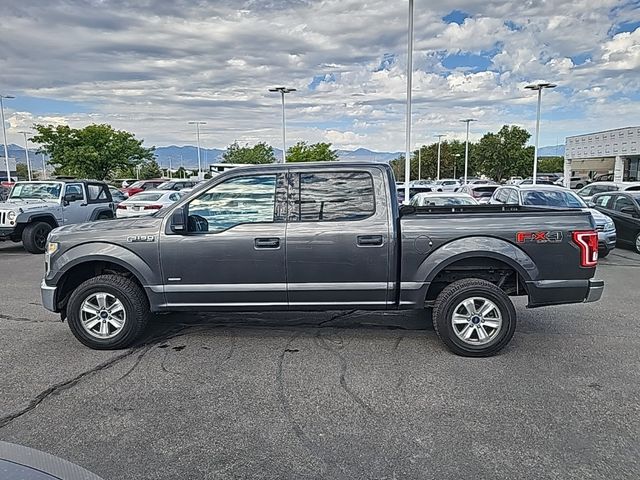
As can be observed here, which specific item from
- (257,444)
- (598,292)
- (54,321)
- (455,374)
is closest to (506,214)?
(598,292)

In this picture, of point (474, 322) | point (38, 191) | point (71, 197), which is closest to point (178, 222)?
point (474, 322)

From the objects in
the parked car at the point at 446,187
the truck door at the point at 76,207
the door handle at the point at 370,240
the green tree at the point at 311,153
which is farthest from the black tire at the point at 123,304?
the green tree at the point at 311,153

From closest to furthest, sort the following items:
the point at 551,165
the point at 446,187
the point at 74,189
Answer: the point at 74,189 < the point at 446,187 < the point at 551,165

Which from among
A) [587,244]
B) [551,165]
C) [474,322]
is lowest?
[474,322]

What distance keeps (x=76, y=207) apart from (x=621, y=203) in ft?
47.3

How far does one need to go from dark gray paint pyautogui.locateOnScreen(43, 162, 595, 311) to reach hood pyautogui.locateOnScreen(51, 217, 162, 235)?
2cm

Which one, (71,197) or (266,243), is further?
(71,197)

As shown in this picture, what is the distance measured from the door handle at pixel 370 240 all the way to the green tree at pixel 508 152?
186 feet

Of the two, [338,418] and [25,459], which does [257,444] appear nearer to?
[338,418]

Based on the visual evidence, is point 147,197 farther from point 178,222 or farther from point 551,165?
point 551,165

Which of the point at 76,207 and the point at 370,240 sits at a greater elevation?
the point at 370,240

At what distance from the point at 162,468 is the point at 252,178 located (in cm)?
290

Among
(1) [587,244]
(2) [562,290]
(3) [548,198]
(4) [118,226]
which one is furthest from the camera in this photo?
(3) [548,198]

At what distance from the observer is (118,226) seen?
5164 mm
